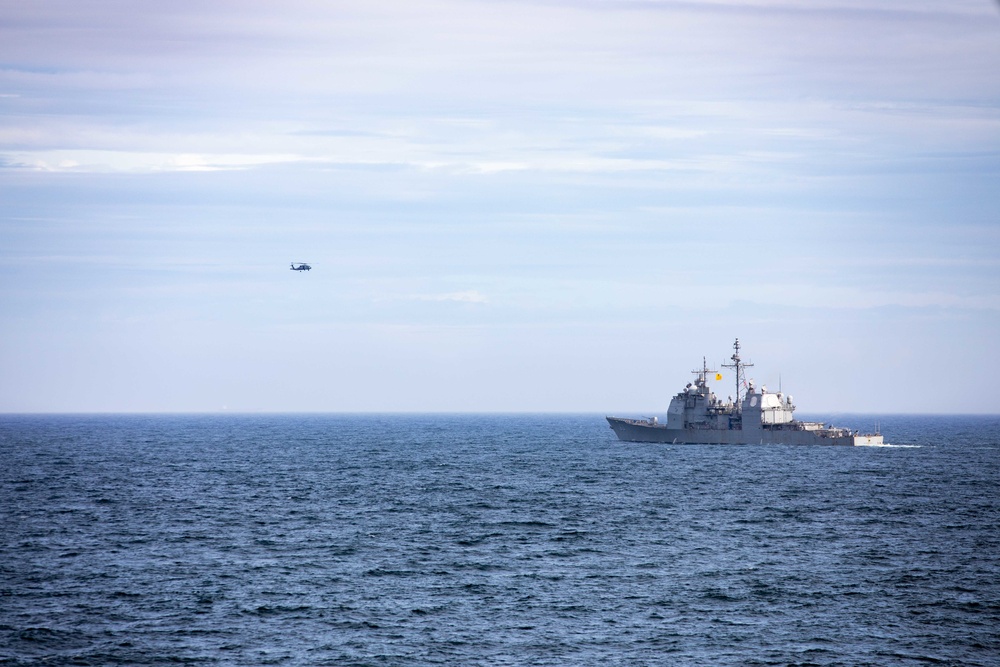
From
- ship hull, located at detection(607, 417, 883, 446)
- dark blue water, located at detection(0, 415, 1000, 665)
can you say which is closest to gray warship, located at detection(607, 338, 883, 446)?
ship hull, located at detection(607, 417, 883, 446)

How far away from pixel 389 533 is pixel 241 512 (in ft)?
52.1

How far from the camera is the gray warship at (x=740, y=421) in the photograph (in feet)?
469

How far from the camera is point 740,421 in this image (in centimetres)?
14475

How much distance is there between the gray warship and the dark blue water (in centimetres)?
4357

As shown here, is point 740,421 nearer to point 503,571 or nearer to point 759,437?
point 759,437

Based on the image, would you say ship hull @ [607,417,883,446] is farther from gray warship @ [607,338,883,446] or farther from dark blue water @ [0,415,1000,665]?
dark blue water @ [0,415,1000,665]

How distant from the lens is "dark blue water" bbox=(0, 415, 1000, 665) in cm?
3644

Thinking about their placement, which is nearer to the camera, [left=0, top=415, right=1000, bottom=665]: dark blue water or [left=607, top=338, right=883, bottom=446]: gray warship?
[left=0, top=415, right=1000, bottom=665]: dark blue water

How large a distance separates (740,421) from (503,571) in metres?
101

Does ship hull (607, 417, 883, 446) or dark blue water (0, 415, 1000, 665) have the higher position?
ship hull (607, 417, 883, 446)

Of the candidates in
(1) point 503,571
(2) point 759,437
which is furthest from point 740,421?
(1) point 503,571

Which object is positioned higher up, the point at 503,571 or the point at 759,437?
Answer: the point at 759,437

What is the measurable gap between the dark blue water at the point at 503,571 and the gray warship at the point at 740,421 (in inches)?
1715

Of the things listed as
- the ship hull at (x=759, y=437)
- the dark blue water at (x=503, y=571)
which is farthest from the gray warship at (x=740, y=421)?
the dark blue water at (x=503, y=571)
